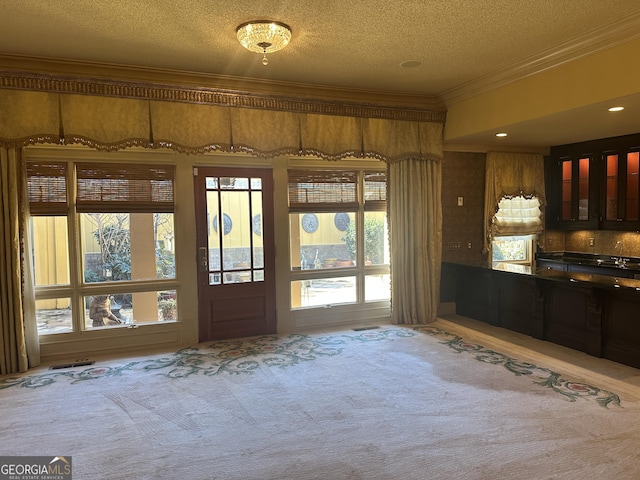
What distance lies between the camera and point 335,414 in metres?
3.31

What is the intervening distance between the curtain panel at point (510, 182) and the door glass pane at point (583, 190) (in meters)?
0.50

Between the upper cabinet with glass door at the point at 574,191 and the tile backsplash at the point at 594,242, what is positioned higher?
the upper cabinet with glass door at the point at 574,191

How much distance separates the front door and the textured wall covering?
8.17 ft

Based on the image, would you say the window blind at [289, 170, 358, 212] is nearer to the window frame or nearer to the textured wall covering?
the window frame

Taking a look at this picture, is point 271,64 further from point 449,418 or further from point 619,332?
point 619,332

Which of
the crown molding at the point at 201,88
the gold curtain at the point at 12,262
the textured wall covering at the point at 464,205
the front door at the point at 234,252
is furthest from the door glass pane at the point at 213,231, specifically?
the textured wall covering at the point at 464,205

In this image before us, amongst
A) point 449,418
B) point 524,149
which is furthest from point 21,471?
point 524,149

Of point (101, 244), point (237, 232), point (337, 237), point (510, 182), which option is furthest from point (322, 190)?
point (510, 182)

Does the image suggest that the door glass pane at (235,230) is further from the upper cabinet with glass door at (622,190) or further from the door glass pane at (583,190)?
the upper cabinet with glass door at (622,190)

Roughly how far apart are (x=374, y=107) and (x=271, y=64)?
5.18 ft

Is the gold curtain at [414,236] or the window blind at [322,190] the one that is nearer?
the window blind at [322,190]

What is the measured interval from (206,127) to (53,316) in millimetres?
2562

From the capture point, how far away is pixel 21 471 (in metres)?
2.67

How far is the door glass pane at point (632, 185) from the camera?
5.68 meters
